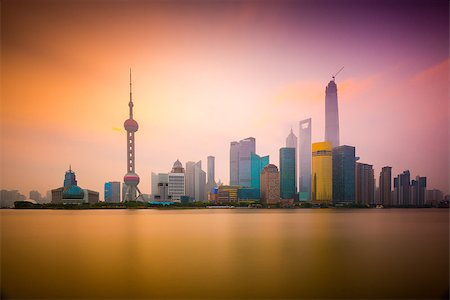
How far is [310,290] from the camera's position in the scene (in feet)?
97.6

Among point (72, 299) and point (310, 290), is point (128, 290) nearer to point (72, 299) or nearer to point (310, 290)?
point (72, 299)

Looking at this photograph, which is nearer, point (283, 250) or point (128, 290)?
point (128, 290)

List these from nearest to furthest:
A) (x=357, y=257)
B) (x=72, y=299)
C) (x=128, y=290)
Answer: (x=72, y=299) < (x=128, y=290) < (x=357, y=257)

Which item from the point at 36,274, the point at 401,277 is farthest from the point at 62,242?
the point at 401,277

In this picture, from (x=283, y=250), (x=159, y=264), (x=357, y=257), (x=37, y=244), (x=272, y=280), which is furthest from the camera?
(x=37, y=244)

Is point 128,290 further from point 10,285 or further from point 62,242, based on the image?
point 62,242

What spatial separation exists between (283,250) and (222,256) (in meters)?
10.7

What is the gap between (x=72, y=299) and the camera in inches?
1063

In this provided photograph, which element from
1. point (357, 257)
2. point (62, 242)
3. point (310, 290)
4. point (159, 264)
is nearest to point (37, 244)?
point (62, 242)

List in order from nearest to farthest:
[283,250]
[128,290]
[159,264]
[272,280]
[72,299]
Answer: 1. [72,299]
2. [128,290]
3. [272,280]
4. [159,264]
5. [283,250]

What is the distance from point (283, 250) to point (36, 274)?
108 feet

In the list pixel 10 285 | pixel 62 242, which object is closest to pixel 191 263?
pixel 10 285

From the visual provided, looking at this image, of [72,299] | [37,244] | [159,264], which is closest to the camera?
[72,299]

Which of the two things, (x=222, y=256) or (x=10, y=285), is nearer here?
(x=10, y=285)
